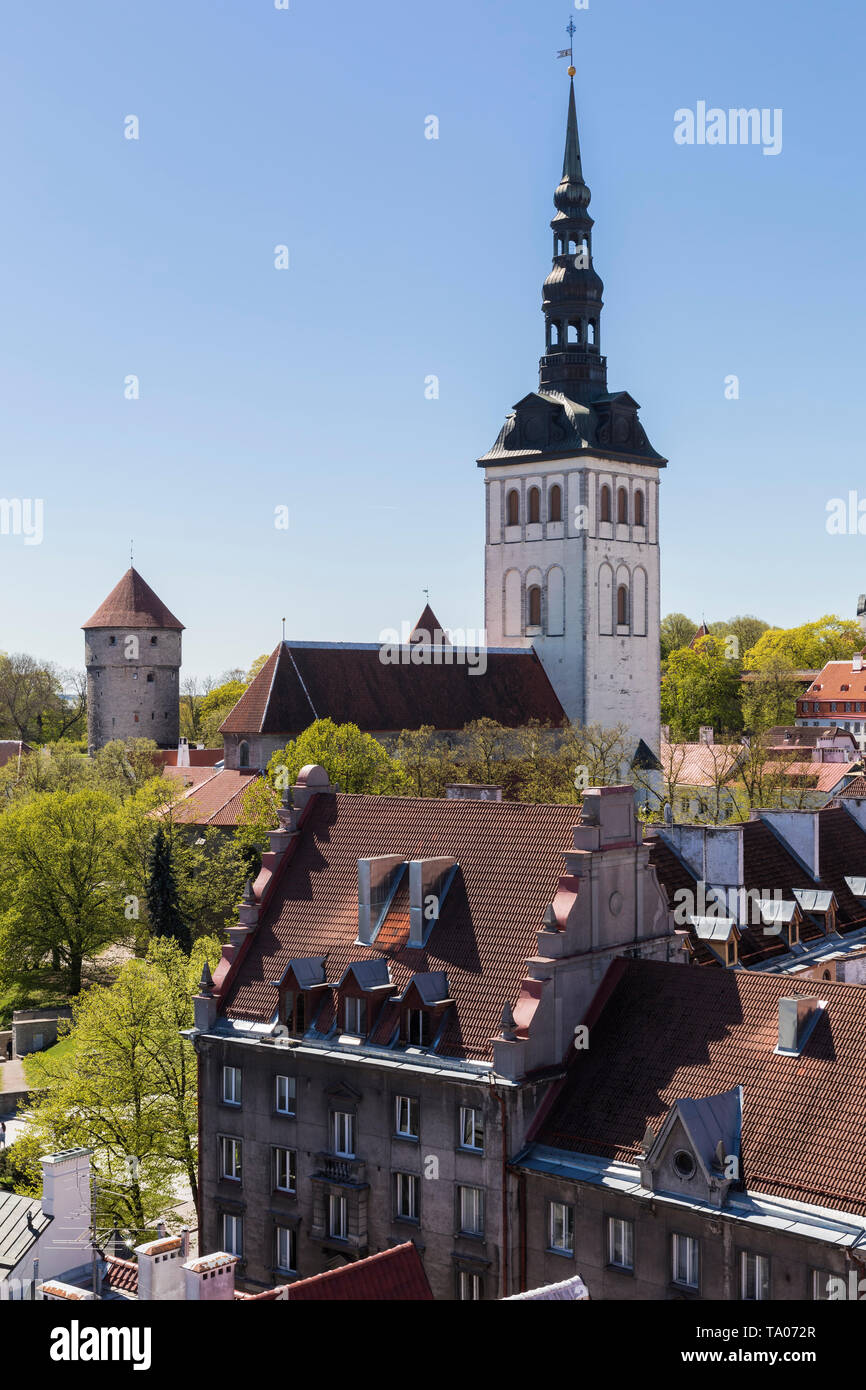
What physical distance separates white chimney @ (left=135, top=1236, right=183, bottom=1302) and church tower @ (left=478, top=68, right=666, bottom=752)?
233 ft

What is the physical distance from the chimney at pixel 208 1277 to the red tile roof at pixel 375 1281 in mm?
892

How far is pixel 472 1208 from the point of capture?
2628 cm

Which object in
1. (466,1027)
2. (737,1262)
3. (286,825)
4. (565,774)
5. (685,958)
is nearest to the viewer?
(737,1262)

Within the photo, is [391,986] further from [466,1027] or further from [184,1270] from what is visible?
[184,1270]

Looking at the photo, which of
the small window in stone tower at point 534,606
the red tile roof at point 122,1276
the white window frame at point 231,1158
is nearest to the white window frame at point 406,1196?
the white window frame at point 231,1158

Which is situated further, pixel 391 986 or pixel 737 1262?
pixel 391 986

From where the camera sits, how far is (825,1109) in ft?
76.5

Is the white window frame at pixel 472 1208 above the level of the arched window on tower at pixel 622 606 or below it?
below

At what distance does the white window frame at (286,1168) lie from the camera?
29.2 m

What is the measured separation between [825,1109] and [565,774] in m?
46.5

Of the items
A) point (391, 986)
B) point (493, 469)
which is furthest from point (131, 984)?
point (493, 469)

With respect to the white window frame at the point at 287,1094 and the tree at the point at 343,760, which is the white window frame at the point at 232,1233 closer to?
the white window frame at the point at 287,1094

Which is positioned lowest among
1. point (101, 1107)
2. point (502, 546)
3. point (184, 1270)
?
point (101, 1107)

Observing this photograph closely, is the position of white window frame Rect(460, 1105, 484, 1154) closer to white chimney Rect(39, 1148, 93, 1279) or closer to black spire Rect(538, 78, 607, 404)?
white chimney Rect(39, 1148, 93, 1279)
